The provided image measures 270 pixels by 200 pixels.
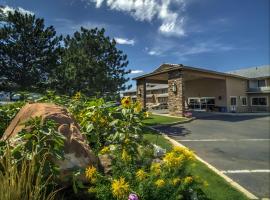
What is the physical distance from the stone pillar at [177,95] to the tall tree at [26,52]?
1035 cm

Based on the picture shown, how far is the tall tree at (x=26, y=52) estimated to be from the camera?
1738 centimetres

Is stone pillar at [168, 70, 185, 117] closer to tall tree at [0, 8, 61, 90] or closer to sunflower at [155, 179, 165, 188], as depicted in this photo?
tall tree at [0, 8, 61, 90]

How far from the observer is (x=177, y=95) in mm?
18547

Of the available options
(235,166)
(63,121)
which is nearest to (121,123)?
(63,121)

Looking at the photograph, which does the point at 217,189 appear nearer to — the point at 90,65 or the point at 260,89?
the point at 90,65

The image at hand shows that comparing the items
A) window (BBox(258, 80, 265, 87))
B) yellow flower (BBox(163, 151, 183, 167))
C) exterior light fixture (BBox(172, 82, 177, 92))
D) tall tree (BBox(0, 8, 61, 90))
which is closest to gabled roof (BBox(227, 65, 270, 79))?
window (BBox(258, 80, 265, 87))

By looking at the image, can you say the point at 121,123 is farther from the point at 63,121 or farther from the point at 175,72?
the point at 175,72

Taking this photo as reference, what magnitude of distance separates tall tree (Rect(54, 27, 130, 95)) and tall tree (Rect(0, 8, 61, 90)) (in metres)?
1.64

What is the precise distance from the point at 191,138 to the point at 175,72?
9241mm

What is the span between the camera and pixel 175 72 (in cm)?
1877

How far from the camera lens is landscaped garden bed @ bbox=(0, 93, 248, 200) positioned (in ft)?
6.81

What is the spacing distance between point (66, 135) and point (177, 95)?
1632cm

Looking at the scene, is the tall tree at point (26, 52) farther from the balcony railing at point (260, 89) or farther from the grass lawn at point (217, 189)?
the balcony railing at point (260, 89)

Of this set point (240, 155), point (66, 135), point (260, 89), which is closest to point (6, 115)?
point (66, 135)
